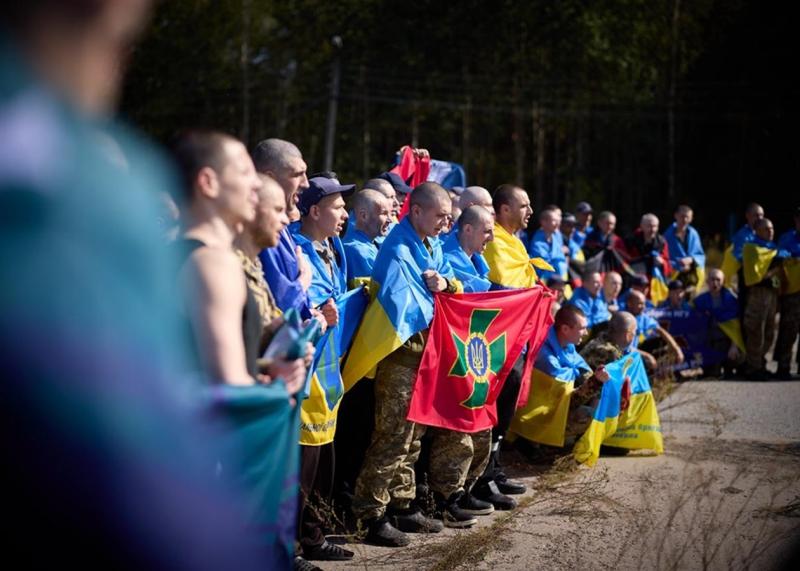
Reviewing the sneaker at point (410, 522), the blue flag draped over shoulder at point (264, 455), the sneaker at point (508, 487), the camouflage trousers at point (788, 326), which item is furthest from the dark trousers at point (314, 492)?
the camouflage trousers at point (788, 326)

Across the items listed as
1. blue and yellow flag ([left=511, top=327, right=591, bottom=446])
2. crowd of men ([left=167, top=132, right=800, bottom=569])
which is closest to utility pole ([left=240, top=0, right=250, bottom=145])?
crowd of men ([left=167, top=132, right=800, bottom=569])

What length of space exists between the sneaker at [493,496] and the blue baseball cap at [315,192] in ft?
7.37

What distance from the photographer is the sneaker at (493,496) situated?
20.1ft

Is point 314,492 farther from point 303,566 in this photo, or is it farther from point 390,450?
point 303,566

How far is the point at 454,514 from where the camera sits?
5758 millimetres

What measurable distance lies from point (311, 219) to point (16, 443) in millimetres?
3565

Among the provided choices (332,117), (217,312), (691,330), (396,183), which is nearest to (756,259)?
(691,330)

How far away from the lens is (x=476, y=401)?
18.8ft

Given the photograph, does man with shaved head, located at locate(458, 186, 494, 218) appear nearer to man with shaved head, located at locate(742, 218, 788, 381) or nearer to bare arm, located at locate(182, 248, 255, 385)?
bare arm, located at locate(182, 248, 255, 385)

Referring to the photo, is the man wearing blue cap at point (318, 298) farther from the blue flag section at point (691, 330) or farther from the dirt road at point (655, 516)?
the blue flag section at point (691, 330)

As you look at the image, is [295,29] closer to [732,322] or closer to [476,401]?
[732,322]

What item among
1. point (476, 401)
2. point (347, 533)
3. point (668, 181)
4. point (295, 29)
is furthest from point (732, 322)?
point (295, 29)

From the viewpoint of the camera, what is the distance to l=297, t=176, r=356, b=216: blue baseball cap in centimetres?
509

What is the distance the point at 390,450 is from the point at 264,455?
9.18 feet
